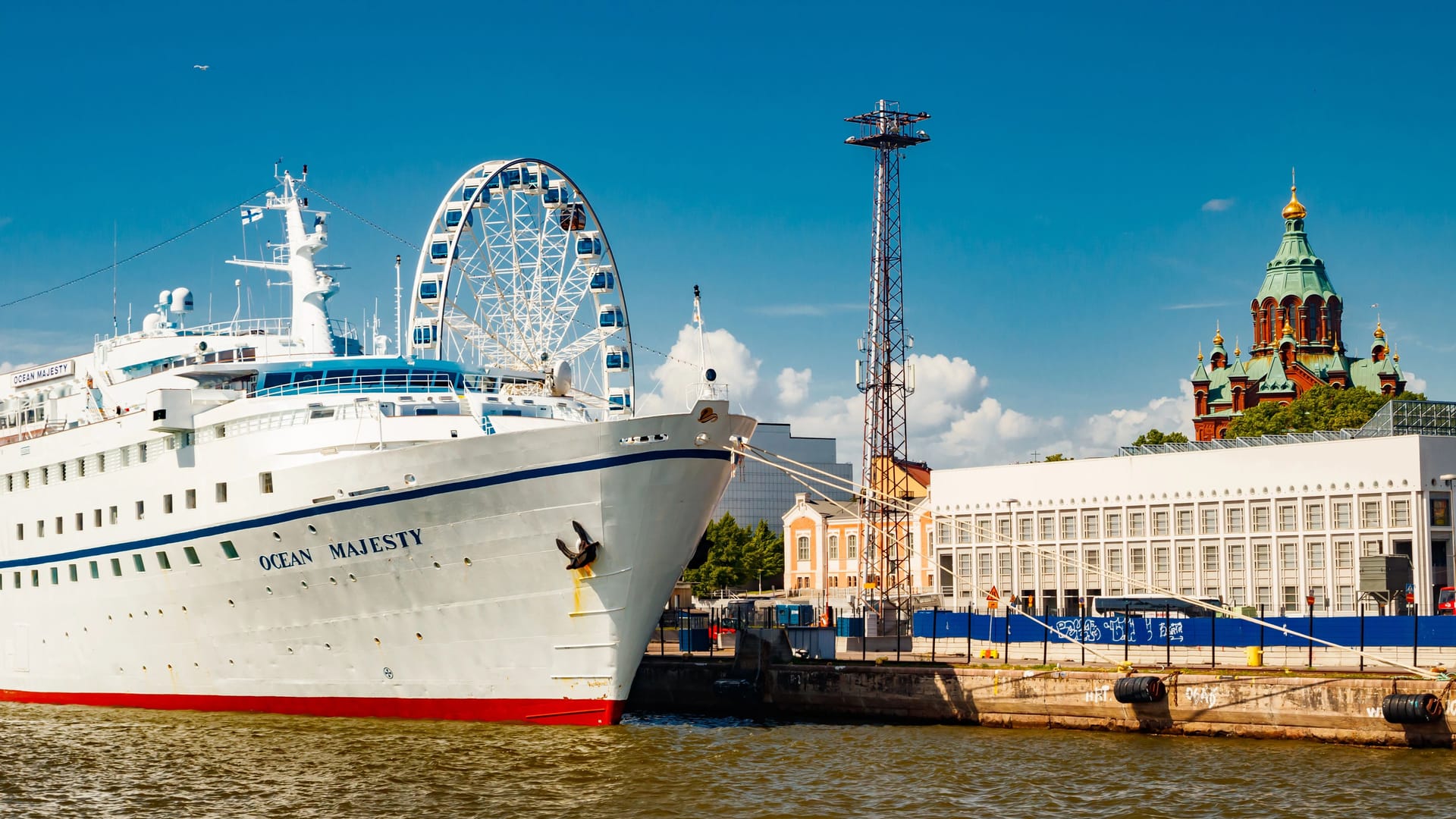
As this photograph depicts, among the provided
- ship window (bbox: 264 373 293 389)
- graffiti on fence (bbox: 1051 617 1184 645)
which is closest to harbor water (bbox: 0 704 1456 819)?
graffiti on fence (bbox: 1051 617 1184 645)

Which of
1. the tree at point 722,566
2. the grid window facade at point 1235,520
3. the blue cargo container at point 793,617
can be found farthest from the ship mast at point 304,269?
the tree at point 722,566

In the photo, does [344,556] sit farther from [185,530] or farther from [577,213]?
[577,213]

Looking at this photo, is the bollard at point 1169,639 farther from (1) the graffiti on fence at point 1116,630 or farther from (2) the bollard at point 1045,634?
(2) the bollard at point 1045,634

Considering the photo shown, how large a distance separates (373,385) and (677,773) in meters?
14.7

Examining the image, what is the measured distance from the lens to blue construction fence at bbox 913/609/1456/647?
40.6m

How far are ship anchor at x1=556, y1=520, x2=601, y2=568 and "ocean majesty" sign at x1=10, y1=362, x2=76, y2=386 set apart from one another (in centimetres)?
2555

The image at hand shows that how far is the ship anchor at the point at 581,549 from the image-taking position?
3588cm

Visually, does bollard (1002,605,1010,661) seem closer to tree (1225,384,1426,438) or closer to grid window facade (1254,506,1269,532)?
grid window facade (1254,506,1269,532)

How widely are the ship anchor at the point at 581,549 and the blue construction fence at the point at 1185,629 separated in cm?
1493

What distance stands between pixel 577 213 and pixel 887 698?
19.2 m

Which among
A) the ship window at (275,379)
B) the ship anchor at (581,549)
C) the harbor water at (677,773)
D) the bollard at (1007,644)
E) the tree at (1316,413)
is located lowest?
the harbor water at (677,773)

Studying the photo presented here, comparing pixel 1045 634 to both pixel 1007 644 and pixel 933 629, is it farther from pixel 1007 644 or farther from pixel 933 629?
pixel 933 629

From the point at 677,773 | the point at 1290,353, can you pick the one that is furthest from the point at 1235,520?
the point at 1290,353

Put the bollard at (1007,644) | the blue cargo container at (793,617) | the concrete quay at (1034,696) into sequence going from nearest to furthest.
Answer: the concrete quay at (1034,696), the bollard at (1007,644), the blue cargo container at (793,617)
